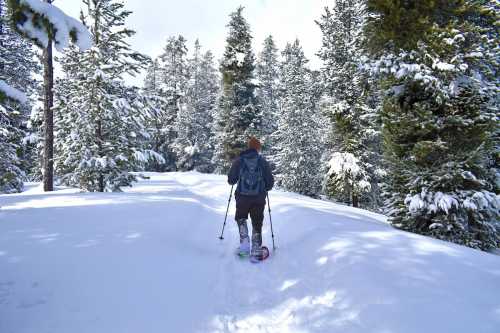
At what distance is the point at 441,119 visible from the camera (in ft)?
28.6

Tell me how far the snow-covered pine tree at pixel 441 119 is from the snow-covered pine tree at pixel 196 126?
3471 centimetres

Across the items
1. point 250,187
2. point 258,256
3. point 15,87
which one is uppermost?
point 15,87

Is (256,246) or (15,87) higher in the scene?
(15,87)

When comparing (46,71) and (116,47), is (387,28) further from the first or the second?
(46,71)

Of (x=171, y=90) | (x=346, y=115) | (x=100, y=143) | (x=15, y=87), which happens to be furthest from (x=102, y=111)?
(x=171, y=90)

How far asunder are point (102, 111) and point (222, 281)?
11005mm

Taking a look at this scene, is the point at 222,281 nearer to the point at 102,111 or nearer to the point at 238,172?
the point at 238,172

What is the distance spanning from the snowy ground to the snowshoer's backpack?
1470mm

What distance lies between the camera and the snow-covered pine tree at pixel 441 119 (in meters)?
8.41

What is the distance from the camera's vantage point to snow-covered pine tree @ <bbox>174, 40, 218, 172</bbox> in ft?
147

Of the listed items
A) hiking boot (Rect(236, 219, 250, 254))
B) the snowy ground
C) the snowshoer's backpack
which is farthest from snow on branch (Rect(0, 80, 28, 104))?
hiking boot (Rect(236, 219, 250, 254))

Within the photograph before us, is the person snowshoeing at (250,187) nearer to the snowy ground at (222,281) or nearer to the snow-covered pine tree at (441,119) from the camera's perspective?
the snowy ground at (222,281)

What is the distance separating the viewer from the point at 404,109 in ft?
30.9

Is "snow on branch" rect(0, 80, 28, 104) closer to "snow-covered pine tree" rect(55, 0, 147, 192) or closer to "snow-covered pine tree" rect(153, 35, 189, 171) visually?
"snow-covered pine tree" rect(55, 0, 147, 192)
